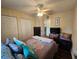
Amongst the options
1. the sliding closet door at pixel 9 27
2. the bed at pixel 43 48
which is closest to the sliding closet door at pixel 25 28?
the sliding closet door at pixel 9 27

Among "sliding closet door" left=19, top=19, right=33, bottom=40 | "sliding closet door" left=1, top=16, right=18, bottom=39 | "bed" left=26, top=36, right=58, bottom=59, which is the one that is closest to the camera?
"bed" left=26, top=36, right=58, bottom=59

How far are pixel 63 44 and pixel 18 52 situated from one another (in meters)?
3.32

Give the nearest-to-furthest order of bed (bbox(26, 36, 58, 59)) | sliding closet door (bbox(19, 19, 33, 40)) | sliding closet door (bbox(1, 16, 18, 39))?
1. bed (bbox(26, 36, 58, 59))
2. sliding closet door (bbox(1, 16, 18, 39))
3. sliding closet door (bbox(19, 19, 33, 40))

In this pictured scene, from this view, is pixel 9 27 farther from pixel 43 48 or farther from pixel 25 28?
pixel 43 48

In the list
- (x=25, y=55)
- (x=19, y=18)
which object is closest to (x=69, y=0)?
(x=19, y=18)

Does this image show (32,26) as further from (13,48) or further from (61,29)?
(13,48)

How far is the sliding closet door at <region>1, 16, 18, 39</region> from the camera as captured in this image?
3102 mm

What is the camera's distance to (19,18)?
3.92 m

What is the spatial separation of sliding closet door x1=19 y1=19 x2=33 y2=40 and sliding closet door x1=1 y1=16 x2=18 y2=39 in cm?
32

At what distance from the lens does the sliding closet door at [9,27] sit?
10.2 feet

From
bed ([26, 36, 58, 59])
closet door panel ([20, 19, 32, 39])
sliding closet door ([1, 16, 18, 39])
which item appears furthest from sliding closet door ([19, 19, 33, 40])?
bed ([26, 36, 58, 59])

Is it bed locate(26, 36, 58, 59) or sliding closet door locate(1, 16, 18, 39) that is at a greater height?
sliding closet door locate(1, 16, 18, 39)

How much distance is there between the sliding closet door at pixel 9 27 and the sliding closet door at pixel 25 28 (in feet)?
1.06

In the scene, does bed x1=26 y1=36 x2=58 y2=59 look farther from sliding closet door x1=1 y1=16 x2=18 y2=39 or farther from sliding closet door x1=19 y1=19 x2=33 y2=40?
sliding closet door x1=19 y1=19 x2=33 y2=40
